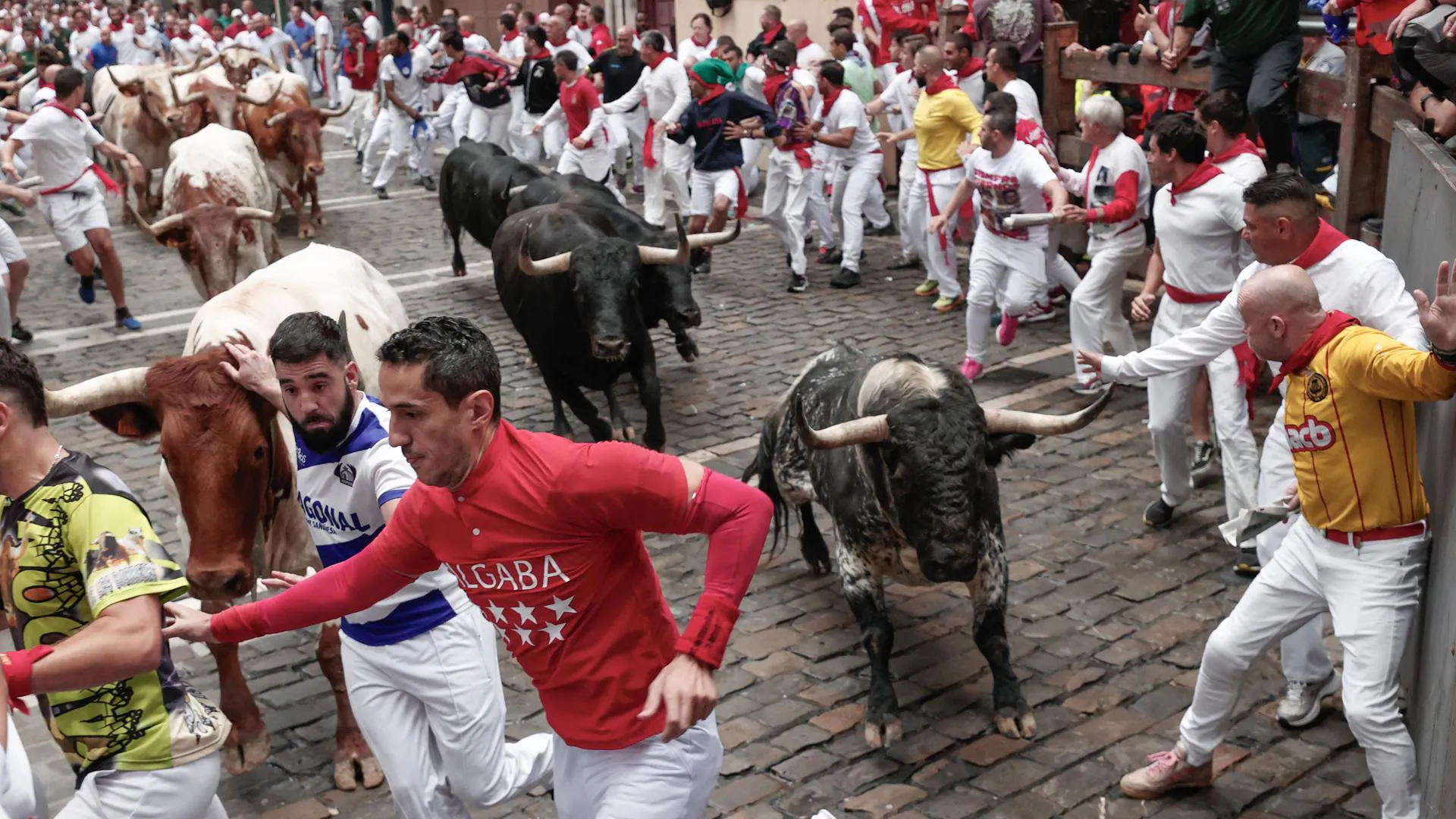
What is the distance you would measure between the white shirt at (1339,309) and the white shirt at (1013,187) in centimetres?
415

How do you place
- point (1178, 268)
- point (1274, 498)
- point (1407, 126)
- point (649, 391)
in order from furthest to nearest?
1. point (649, 391)
2. point (1178, 268)
3. point (1407, 126)
4. point (1274, 498)

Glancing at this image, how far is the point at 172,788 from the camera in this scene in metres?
3.83

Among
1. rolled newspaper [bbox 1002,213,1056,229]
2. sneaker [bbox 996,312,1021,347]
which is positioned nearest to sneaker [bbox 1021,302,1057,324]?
sneaker [bbox 996,312,1021,347]

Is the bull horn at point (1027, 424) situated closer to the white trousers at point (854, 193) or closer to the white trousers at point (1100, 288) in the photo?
the white trousers at point (1100, 288)

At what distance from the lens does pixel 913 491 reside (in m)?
5.43

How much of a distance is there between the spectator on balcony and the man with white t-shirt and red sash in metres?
4.35

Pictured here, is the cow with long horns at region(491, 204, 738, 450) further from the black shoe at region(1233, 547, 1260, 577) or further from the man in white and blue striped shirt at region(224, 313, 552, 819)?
the man in white and blue striped shirt at region(224, 313, 552, 819)

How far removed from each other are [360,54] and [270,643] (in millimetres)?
16714

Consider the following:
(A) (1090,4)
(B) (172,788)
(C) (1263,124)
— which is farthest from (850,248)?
(B) (172,788)

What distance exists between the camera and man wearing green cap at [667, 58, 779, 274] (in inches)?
526

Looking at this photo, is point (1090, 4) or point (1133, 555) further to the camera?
point (1090, 4)

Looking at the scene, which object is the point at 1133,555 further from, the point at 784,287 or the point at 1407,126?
the point at 784,287

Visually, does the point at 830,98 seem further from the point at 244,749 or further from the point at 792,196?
the point at 244,749

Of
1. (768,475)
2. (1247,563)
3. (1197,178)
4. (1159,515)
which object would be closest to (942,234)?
(1197,178)
